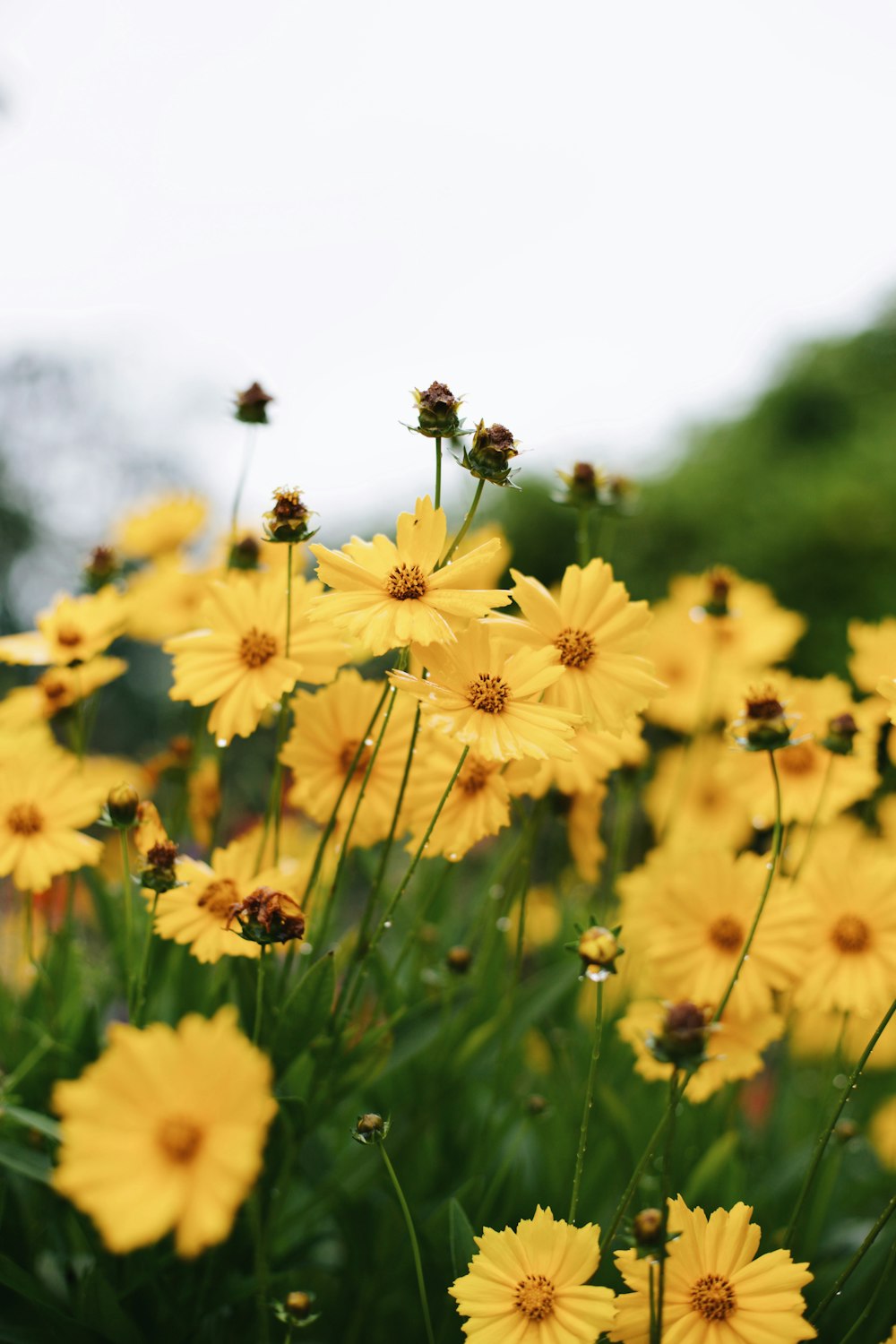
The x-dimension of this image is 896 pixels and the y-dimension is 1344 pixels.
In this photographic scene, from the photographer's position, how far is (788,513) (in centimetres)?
261

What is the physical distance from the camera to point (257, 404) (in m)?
0.66

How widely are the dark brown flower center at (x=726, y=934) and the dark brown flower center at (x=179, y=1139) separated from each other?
1.35 feet

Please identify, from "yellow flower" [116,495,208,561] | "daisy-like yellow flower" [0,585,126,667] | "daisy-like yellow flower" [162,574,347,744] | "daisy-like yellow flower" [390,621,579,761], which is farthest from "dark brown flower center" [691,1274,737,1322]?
"yellow flower" [116,495,208,561]

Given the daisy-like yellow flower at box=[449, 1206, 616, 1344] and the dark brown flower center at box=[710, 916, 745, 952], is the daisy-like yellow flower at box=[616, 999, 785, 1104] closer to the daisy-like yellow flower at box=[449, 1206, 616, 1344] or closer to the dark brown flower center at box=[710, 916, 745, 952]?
the dark brown flower center at box=[710, 916, 745, 952]

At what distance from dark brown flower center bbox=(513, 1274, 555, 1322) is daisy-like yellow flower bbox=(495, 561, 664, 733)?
248mm

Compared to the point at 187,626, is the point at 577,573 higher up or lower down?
higher up

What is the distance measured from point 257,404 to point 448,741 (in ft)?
0.87

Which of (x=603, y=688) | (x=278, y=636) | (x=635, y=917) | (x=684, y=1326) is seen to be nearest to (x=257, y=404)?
(x=278, y=636)

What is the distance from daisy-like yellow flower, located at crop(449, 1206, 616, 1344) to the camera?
15.7 inches

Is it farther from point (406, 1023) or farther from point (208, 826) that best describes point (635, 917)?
point (208, 826)

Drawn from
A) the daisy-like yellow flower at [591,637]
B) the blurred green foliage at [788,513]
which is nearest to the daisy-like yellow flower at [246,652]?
the daisy-like yellow flower at [591,637]

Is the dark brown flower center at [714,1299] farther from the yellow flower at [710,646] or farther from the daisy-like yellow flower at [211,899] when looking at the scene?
the yellow flower at [710,646]

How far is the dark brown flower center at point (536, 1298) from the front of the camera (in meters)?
0.41

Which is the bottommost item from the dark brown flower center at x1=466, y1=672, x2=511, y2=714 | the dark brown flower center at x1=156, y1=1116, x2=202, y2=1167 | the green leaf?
the green leaf
